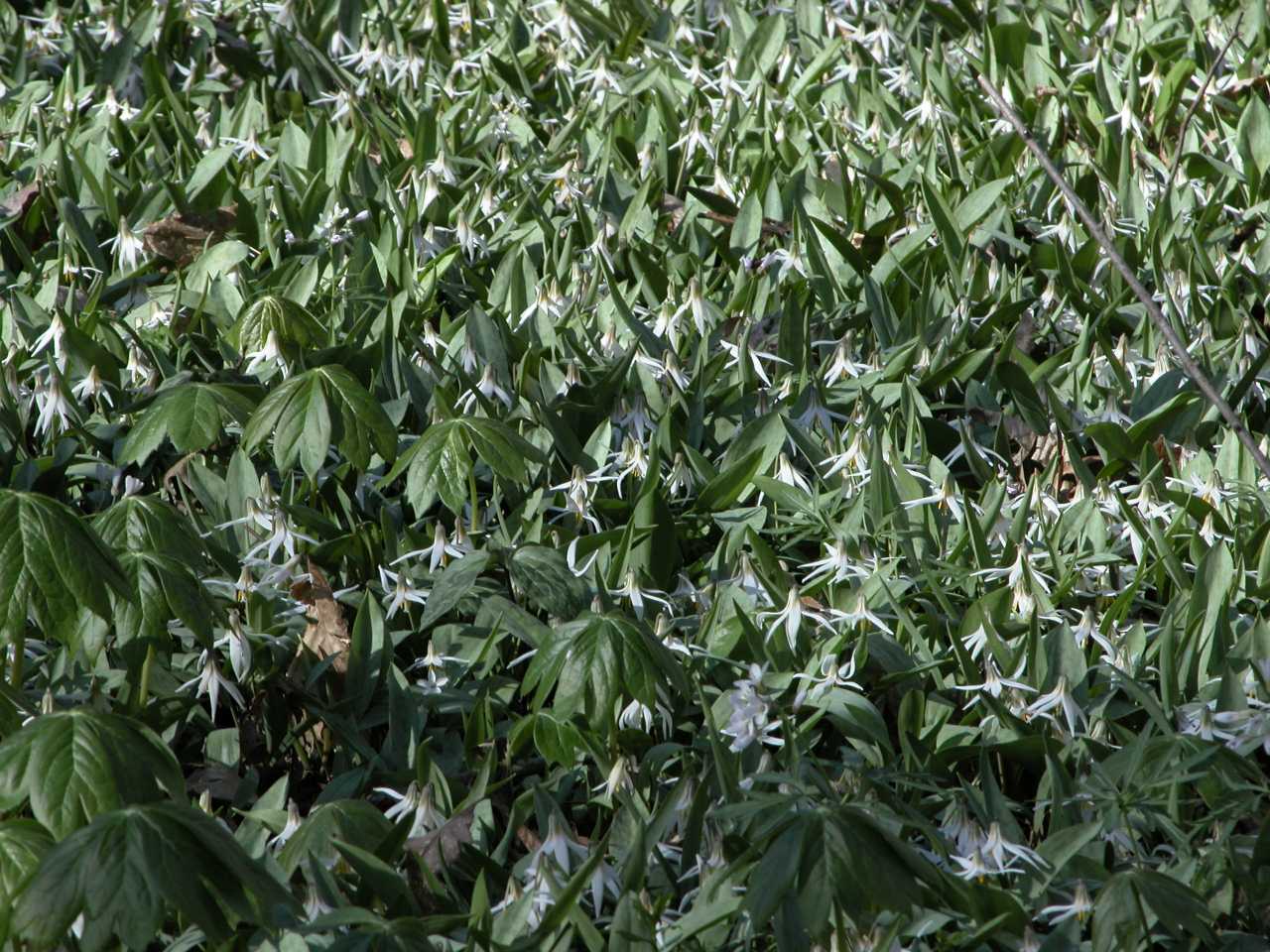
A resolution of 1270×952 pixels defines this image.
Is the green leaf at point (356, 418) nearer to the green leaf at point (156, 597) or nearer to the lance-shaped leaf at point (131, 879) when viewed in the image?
the green leaf at point (156, 597)

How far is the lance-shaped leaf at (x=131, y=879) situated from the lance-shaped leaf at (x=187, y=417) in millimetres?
891

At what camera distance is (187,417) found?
213cm

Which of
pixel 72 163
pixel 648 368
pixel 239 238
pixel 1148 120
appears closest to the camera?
pixel 648 368

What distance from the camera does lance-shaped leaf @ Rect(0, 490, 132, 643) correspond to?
1.54 meters

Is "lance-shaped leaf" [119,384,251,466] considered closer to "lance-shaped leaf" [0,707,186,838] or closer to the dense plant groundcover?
the dense plant groundcover

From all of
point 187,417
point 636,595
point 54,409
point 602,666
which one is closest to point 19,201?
point 54,409

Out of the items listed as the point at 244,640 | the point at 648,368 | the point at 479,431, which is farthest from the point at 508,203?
the point at 244,640

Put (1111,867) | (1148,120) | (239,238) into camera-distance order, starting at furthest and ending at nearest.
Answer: (1148,120), (239,238), (1111,867)

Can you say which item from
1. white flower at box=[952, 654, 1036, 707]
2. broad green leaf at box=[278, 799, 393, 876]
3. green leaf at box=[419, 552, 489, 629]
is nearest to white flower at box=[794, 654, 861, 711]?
white flower at box=[952, 654, 1036, 707]

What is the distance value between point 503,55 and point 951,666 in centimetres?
243

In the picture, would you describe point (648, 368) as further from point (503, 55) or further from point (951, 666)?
point (503, 55)

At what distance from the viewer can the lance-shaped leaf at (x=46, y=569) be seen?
5.04 ft

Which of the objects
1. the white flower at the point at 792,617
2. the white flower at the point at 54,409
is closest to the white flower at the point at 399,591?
the white flower at the point at 792,617

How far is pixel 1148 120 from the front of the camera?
3.60 meters
